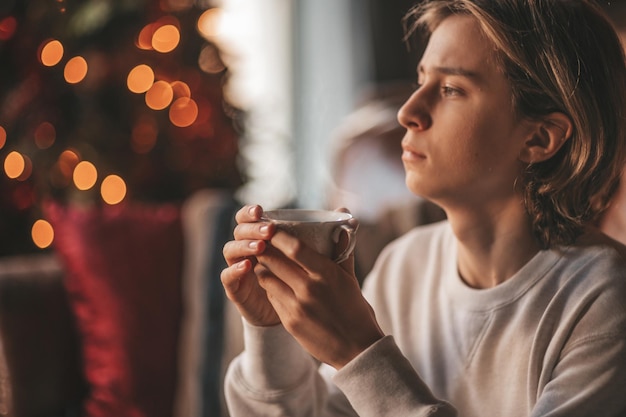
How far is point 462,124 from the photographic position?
0.93 metres

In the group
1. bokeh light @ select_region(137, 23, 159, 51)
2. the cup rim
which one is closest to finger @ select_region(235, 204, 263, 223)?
the cup rim

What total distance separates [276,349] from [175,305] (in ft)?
2.59

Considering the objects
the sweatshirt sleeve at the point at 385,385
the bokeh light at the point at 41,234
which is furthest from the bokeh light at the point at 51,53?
the sweatshirt sleeve at the point at 385,385

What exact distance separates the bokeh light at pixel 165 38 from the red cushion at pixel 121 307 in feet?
3.22

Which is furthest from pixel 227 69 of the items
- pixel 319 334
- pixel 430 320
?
pixel 319 334

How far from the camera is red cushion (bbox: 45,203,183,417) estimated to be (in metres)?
1.64

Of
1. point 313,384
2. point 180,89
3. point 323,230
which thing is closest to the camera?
point 323,230

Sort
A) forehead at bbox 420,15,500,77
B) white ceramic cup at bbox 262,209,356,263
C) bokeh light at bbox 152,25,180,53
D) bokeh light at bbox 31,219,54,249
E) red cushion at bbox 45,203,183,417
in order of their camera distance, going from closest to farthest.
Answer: white ceramic cup at bbox 262,209,356,263
forehead at bbox 420,15,500,77
red cushion at bbox 45,203,183,417
bokeh light at bbox 31,219,54,249
bokeh light at bbox 152,25,180,53

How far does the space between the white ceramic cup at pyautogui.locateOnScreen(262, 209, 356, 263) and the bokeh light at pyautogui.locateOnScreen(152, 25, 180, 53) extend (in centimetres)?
181

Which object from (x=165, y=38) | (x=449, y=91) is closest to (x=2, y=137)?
(x=165, y=38)

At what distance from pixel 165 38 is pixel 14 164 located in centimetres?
67

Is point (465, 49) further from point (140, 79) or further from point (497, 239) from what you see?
point (140, 79)

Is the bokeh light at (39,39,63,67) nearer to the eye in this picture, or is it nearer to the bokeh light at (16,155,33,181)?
the bokeh light at (16,155,33,181)

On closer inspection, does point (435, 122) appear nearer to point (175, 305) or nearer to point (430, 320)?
point (430, 320)
